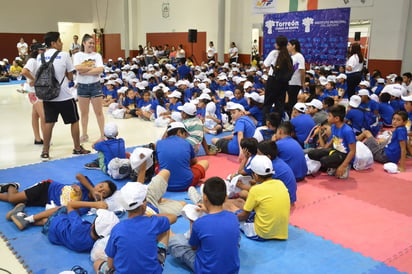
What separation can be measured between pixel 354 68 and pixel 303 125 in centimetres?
384

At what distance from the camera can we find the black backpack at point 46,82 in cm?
532

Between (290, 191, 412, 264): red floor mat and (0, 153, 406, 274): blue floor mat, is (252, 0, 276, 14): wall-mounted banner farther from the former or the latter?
(0, 153, 406, 274): blue floor mat

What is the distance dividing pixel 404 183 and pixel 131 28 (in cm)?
2188

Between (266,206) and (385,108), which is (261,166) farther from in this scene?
(385,108)

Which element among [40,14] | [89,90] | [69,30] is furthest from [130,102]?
[69,30]

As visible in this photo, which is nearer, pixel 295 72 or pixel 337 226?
pixel 337 226

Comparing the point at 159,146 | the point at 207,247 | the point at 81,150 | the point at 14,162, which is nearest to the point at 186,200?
the point at 159,146

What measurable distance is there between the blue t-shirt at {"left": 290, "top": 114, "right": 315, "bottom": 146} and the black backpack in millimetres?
3837

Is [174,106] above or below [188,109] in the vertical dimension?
below

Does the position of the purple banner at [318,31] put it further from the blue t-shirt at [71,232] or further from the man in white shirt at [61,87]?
the blue t-shirt at [71,232]

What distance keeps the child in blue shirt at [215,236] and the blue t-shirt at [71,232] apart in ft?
3.52

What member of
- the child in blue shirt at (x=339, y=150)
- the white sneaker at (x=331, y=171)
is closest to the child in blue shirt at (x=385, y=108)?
the child in blue shirt at (x=339, y=150)

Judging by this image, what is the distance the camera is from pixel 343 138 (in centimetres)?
521

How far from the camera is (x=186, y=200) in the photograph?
441 cm
